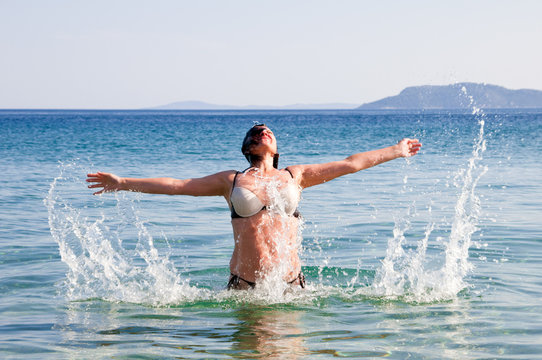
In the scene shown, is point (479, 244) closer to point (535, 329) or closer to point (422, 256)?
point (422, 256)

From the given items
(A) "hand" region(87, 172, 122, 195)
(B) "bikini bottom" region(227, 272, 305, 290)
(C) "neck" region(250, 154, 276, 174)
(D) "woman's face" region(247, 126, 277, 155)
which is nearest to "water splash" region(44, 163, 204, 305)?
(B) "bikini bottom" region(227, 272, 305, 290)

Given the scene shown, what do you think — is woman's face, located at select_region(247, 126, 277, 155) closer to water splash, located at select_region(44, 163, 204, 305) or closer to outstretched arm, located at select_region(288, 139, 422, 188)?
outstretched arm, located at select_region(288, 139, 422, 188)

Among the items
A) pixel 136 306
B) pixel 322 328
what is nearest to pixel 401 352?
pixel 322 328

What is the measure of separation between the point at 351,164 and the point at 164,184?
5.72ft

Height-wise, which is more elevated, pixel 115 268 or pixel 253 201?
pixel 253 201

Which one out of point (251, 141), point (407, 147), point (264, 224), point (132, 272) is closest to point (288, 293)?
point (264, 224)

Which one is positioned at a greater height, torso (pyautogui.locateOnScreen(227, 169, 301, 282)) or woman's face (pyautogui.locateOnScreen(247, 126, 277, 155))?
woman's face (pyautogui.locateOnScreen(247, 126, 277, 155))

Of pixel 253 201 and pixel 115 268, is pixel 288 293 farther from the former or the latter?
pixel 115 268

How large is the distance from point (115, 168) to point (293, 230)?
755 inches

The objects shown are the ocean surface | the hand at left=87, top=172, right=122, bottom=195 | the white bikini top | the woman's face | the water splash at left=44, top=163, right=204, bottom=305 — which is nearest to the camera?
the ocean surface

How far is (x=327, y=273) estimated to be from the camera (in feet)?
29.0

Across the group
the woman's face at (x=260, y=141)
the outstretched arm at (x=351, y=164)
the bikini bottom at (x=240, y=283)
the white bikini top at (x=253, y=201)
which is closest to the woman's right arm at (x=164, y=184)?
the white bikini top at (x=253, y=201)

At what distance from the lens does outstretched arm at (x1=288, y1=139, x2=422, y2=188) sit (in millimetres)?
6637

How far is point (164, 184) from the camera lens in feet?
21.1
